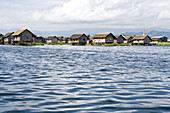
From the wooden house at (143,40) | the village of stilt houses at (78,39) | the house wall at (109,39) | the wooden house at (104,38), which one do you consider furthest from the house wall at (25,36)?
the wooden house at (143,40)

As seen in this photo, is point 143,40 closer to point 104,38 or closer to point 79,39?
point 104,38

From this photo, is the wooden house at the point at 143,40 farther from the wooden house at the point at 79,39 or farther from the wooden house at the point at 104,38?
the wooden house at the point at 79,39

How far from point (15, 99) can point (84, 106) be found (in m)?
2.57

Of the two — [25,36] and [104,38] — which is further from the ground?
[25,36]

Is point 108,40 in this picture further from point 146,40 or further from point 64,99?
point 64,99

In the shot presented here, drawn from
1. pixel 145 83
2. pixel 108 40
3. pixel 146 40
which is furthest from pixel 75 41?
pixel 145 83

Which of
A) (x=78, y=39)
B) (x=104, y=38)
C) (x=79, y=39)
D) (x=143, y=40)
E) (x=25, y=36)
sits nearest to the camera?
(x=25, y=36)

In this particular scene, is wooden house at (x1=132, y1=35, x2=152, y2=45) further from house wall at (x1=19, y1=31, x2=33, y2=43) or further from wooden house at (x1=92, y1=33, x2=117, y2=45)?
house wall at (x1=19, y1=31, x2=33, y2=43)

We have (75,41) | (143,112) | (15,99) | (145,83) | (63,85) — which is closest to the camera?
(143,112)

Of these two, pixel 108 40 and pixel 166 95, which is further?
pixel 108 40

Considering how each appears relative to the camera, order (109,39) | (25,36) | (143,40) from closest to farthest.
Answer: (25,36) → (109,39) → (143,40)

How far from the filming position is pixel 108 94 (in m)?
8.98

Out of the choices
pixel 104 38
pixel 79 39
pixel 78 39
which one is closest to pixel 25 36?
pixel 78 39

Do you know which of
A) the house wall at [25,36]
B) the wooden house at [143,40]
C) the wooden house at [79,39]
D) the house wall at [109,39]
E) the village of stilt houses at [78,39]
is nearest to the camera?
the house wall at [25,36]
